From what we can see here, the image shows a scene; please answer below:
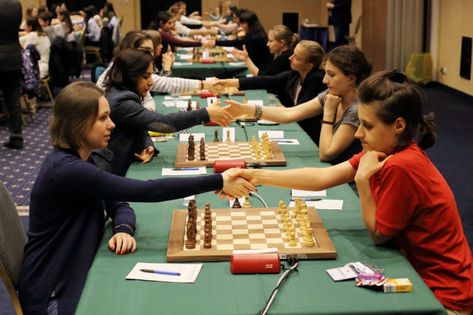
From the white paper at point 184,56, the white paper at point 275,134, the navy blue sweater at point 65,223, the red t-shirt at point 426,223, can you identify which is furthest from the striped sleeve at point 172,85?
the white paper at point 184,56

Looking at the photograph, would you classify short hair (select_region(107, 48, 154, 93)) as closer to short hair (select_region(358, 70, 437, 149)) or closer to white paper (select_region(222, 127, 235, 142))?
white paper (select_region(222, 127, 235, 142))

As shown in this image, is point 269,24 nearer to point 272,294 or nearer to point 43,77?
point 43,77

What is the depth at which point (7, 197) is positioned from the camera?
260 cm

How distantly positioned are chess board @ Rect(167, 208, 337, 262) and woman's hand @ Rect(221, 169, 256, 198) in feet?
0.30

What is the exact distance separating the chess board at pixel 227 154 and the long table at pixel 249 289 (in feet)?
3.11

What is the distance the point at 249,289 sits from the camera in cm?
201

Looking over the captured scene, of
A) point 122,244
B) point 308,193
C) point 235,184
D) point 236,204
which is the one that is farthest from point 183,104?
point 122,244

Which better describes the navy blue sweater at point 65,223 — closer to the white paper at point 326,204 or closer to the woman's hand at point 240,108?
the white paper at point 326,204

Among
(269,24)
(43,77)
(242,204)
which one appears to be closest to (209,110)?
(242,204)

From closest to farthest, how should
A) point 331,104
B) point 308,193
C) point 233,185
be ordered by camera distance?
point 233,185 < point 308,193 < point 331,104

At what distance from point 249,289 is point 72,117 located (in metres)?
0.88

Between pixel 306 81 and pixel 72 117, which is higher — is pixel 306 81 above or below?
below

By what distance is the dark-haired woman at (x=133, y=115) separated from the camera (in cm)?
352

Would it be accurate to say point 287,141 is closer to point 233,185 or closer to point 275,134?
point 275,134
